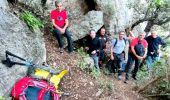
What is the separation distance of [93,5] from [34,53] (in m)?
5.23

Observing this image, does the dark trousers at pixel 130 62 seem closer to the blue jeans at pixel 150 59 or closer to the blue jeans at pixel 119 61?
the blue jeans at pixel 119 61

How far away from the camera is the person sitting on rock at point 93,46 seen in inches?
486

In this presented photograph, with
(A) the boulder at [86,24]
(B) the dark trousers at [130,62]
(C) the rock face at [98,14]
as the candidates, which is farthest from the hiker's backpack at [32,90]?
(A) the boulder at [86,24]

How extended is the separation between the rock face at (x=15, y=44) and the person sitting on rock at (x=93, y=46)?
2.23m

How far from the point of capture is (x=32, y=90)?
28.2 ft

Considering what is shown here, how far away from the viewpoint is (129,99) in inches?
425

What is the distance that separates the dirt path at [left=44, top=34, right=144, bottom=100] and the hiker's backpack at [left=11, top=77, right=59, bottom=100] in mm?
1185

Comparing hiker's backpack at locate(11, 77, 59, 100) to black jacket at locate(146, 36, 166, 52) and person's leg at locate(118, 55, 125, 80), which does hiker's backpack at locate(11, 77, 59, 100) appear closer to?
→ person's leg at locate(118, 55, 125, 80)

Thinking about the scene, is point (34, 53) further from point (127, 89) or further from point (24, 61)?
point (127, 89)

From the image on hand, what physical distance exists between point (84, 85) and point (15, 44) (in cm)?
277

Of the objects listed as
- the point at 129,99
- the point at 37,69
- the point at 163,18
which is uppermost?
the point at 163,18

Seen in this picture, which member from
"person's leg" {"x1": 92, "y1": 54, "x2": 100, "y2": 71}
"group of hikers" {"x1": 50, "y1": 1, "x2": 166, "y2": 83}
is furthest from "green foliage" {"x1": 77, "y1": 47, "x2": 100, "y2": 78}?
"group of hikers" {"x1": 50, "y1": 1, "x2": 166, "y2": 83}

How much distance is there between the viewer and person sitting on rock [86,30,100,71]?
12.3 metres

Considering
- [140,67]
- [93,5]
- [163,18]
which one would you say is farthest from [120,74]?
[163,18]
